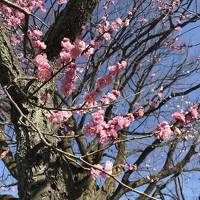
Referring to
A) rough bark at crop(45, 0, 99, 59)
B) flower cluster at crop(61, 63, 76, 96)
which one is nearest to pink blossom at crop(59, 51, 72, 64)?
flower cluster at crop(61, 63, 76, 96)

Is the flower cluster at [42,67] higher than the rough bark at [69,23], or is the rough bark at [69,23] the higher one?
the rough bark at [69,23]

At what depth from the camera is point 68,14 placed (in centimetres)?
394

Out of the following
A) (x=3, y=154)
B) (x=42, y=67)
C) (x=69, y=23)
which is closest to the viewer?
(x=42, y=67)

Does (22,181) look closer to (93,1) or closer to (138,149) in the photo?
(93,1)

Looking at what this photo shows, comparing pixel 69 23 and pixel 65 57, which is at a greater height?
pixel 69 23


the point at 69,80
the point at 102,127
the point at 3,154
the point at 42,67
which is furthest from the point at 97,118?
the point at 3,154

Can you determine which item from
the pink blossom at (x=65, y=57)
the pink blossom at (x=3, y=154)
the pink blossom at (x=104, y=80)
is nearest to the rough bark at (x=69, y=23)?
the pink blossom at (x=104, y=80)

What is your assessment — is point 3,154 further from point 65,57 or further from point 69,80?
point 65,57

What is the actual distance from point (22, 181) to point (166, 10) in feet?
17.2

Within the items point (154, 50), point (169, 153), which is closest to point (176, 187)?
point (169, 153)

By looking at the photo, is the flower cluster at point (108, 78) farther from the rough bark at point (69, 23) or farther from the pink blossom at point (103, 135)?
the rough bark at point (69, 23)

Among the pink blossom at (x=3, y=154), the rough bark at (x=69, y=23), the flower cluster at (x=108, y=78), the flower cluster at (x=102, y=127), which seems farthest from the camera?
the pink blossom at (x=3, y=154)

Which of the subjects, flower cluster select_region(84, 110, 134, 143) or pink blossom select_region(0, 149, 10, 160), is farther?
pink blossom select_region(0, 149, 10, 160)

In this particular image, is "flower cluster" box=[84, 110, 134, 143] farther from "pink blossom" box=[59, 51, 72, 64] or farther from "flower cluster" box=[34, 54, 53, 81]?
"pink blossom" box=[59, 51, 72, 64]
